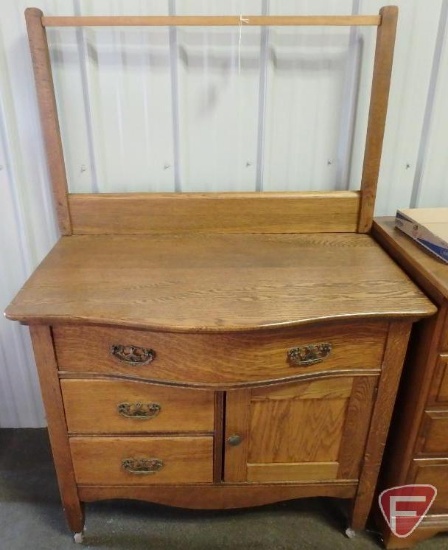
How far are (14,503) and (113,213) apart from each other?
91cm

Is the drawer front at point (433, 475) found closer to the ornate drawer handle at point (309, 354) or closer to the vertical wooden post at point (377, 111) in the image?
the ornate drawer handle at point (309, 354)

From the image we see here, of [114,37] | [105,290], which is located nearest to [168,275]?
[105,290]

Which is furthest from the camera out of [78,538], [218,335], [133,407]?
[78,538]

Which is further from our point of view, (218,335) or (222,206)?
(222,206)

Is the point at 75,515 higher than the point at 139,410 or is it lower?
lower

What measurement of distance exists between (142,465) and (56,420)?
0.78 feet

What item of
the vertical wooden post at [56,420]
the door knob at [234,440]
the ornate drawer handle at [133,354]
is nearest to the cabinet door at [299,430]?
the door knob at [234,440]

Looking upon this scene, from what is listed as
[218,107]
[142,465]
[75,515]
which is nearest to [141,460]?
[142,465]

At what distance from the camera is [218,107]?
1.20 m

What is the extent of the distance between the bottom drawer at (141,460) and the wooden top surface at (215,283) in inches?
14.2

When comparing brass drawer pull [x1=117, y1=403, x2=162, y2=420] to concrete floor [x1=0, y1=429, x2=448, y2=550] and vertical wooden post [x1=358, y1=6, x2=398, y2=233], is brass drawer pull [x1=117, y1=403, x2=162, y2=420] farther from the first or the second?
vertical wooden post [x1=358, y1=6, x2=398, y2=233]

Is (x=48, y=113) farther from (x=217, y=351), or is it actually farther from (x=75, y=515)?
(x=75, y=515)

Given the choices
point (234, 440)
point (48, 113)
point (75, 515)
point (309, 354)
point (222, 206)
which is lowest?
point (75, 515)

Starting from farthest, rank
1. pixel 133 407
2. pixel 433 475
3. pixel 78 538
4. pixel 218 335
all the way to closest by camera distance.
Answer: pixel 78 538
pixel 433 475
pixel 133 407
pixel 218 335
